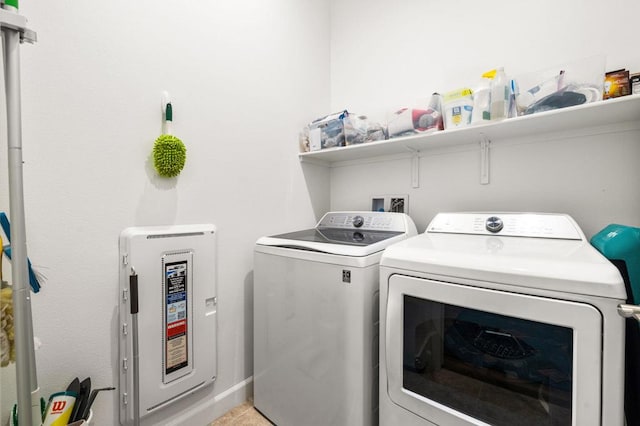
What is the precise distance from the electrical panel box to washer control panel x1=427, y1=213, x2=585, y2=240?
1215 mm

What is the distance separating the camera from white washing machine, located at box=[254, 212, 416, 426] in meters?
1.15

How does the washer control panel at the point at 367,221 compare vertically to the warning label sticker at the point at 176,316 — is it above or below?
above

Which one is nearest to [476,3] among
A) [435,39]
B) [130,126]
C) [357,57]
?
[435,39]

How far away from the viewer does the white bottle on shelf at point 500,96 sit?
1.29 m

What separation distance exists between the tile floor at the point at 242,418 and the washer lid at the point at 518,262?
117cm

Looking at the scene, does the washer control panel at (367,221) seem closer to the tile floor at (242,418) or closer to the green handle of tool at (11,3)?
the tile floor at (242,418)

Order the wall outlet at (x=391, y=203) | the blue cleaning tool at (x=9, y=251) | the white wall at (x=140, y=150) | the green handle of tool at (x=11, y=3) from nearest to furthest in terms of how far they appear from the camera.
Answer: the green handle of tool at (x=11, y=3) < the blue cleaning tool at (x=9, y=251) < the white wall at (x=140, y=150) < the wall outlet at (x=391, y=203)

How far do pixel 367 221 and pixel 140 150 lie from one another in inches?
48.4

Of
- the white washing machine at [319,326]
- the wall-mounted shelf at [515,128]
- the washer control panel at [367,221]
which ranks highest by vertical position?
the wall-mounted shelf at [515,128]

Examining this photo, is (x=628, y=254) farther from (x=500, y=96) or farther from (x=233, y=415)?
(x=233, y=415)

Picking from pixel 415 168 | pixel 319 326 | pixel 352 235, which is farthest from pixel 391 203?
pixel 319 326

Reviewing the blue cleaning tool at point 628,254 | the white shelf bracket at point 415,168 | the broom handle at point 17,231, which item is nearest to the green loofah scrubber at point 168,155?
the broom handle at point 17,231

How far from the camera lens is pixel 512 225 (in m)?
1.29

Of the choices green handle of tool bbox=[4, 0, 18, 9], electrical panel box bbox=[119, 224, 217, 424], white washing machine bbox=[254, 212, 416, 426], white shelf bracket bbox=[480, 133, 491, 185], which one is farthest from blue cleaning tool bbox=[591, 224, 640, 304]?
green handle of tool bbox=[4, 0, 18, 9]
